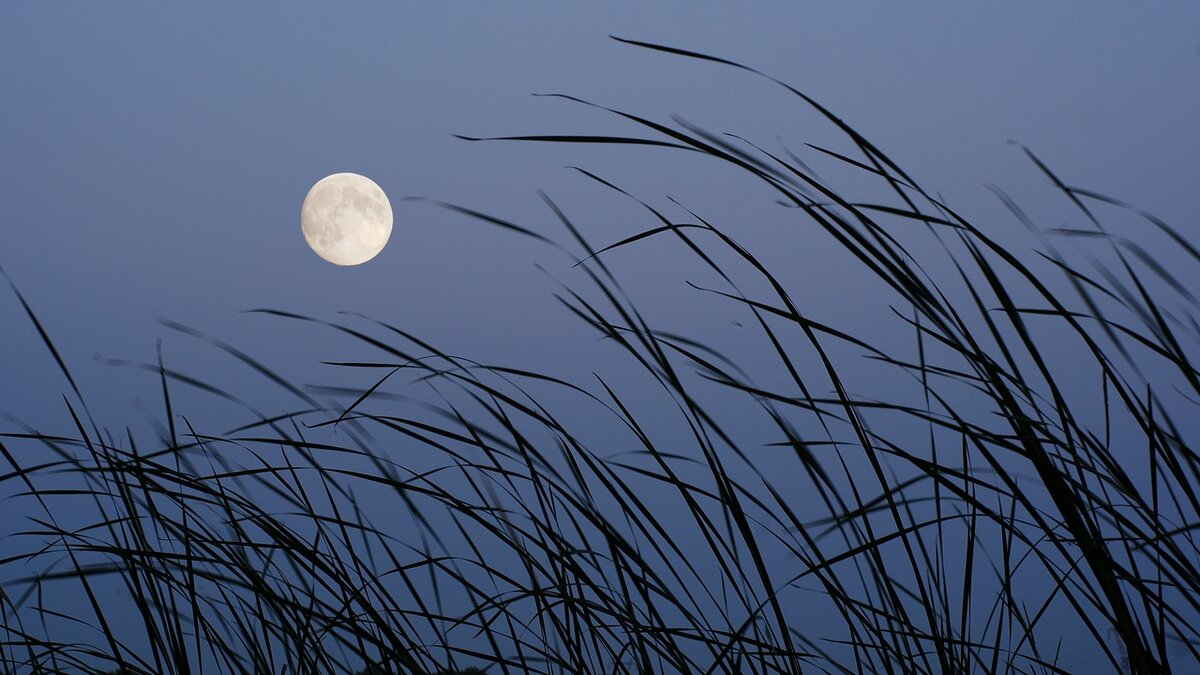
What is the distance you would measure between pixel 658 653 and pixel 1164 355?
0.56m

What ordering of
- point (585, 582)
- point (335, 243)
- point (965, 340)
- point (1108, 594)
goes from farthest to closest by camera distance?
point (335, 243), point (585, 582), point (965, 340), point (1108, 594)

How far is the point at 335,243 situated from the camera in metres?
17.2

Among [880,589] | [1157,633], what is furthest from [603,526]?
[1157,633]

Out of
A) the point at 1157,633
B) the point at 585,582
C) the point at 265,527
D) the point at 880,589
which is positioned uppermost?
the point at 265,527

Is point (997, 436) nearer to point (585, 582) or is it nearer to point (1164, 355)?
point (1164, 355)

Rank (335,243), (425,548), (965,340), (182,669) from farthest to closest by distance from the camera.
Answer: (335,243) → (425,548) → (182,669) → (965,340)

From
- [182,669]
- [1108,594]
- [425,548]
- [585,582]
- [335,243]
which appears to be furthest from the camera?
[335,243]

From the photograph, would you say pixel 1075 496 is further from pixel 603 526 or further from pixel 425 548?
pixel 425 548

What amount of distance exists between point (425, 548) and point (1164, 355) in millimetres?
839

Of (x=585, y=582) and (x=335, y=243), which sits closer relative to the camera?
(x=585, y=582)

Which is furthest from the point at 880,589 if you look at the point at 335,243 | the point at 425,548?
the point at 335,243

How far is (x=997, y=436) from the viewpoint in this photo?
0.88 m

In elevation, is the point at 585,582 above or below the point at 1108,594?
above

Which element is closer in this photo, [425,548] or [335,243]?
[425,548]
